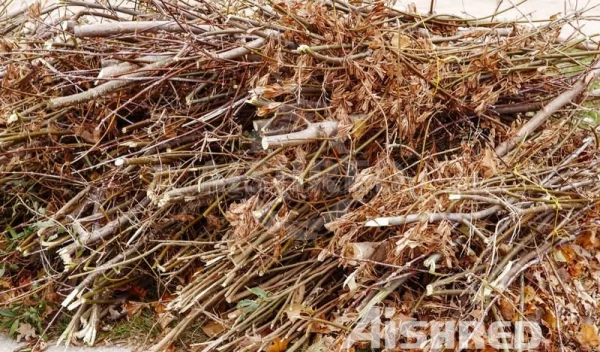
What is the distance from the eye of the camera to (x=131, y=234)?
315 cm

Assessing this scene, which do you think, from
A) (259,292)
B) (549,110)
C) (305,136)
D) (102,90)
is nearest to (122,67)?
(102,90)

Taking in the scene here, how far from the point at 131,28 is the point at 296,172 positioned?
998 millimetres

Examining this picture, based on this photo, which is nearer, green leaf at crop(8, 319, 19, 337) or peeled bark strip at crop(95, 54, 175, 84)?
peeled bark strip at crop(95, 54, 175, 84)

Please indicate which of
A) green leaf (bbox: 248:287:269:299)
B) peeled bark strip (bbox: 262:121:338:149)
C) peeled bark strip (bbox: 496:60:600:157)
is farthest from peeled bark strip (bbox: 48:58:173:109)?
peeled bark strip (bbox: 496:60:600:157)

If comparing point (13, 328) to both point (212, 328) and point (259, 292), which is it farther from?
point (259, 292)

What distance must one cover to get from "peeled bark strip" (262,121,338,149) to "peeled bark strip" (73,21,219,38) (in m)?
0.64

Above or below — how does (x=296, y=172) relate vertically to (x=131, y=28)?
below

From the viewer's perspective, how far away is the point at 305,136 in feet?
8.77

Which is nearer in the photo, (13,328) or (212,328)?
(212,328)

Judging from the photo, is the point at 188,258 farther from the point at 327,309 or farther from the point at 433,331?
the point at 433,331

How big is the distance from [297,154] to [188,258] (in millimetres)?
634

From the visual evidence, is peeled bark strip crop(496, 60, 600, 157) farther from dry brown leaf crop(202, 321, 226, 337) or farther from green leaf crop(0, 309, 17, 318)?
green leaf crop(0, 309, 17, 318)

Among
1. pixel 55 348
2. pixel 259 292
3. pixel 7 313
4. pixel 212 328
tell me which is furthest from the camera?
pixel 7 313

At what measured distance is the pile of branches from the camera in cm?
246
